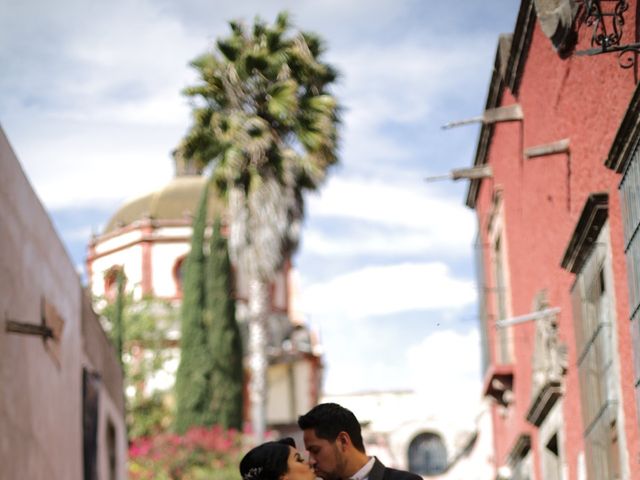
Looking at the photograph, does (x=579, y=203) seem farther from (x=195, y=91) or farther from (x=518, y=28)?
(x=195, y=91)

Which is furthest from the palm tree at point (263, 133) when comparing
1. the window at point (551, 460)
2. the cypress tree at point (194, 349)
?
the window at point (551, 460)

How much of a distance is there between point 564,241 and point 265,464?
938 centimetres

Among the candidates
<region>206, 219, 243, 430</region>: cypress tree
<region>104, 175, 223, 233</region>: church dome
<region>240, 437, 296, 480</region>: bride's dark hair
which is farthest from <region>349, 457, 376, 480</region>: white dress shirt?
<region>104, 175, 223, 233</region>: church dome

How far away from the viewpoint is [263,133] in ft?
112

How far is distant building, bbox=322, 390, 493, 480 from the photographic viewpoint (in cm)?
6253

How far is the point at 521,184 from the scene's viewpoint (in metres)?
18.2

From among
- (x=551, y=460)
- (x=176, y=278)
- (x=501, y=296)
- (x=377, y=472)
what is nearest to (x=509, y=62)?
(x=551, y=460)

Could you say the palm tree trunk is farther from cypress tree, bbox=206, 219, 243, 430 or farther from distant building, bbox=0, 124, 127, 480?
distant building, bbox=0, 124, 127, 480

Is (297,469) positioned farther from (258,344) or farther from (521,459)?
(258,344)

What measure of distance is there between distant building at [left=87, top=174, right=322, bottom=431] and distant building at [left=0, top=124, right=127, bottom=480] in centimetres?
3454

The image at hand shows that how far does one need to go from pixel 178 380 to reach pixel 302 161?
45.8 ft

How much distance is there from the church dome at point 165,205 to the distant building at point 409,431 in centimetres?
1062

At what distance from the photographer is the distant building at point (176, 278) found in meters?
54.3

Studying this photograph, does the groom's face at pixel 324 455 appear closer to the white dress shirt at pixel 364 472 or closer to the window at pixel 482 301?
the white dress shirt at pixel 364 472
